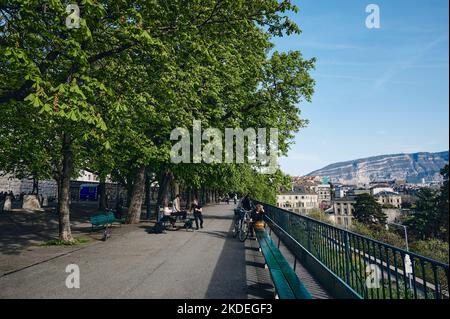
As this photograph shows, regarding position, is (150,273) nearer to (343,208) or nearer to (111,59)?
(111,59)

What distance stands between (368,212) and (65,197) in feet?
294

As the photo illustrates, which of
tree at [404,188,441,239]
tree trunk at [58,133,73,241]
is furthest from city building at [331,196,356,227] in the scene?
tree trunk at [58,133,73,241]

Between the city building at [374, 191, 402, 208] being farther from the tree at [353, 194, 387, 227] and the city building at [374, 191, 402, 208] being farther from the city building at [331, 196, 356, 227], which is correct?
the tree at [353, 194, 387, 227]

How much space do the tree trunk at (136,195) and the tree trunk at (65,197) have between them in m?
6.59

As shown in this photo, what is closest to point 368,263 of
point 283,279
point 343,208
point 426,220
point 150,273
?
point 283,279

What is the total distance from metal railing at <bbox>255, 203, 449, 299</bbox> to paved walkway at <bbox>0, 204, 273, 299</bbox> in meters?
1.52

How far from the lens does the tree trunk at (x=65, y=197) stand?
42.5 ft

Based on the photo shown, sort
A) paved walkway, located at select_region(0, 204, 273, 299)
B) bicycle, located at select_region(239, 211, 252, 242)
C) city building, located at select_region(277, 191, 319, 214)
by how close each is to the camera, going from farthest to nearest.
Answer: city building, located at select_region(277, 191, 319, 214) → bicycle, located at select_region(239, 211, 252, 242) → paved walkway, located at select_region(0, 204, 273, 299)

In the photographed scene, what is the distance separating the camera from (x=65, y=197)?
43.4 feet

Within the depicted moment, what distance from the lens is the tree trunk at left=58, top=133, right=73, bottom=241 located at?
12945 millimetres

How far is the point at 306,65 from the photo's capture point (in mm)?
22328

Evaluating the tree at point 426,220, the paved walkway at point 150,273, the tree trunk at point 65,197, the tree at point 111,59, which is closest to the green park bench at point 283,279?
the paved walkway at point 150,273
